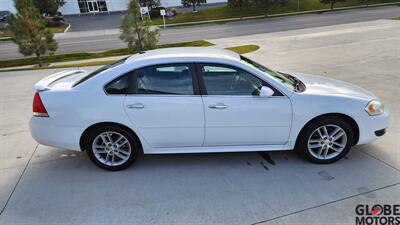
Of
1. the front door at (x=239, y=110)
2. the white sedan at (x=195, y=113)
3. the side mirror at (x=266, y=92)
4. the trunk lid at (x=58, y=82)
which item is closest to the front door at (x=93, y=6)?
the trunk lid at (x=58, y=82)

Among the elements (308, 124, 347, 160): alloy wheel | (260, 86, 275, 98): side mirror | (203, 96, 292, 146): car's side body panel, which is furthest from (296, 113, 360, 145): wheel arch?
(260, 86, 275, 98): side mirror

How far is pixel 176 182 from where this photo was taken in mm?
3541

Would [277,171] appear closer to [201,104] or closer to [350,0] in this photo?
[201,104]

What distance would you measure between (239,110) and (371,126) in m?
1.65

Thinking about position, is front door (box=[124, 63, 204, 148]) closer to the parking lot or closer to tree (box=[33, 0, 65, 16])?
the parking lot

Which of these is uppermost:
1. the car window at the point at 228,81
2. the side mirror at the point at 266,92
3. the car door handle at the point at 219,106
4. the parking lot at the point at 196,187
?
the car window at the point at 228,81

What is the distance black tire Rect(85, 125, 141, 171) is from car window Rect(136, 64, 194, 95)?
534 millimetres

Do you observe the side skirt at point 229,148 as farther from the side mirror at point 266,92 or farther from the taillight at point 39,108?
the taillight at point 39,108

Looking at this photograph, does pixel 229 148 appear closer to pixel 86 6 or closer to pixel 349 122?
pixel 349 122

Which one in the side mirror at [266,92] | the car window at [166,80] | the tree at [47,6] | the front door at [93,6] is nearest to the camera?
the side mirror at [266,92]

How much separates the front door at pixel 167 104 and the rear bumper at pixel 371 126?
77.4 inches

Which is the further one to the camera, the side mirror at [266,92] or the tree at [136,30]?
the tree at [136,30]

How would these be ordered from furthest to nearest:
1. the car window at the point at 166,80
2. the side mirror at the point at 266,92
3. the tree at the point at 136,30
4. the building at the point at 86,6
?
the building at the point at 86,6 → the tree at the point at 136,30 → the car window at the point at 166,80 → the side mirror at the point at 266,92

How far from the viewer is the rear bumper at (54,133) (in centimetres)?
366
